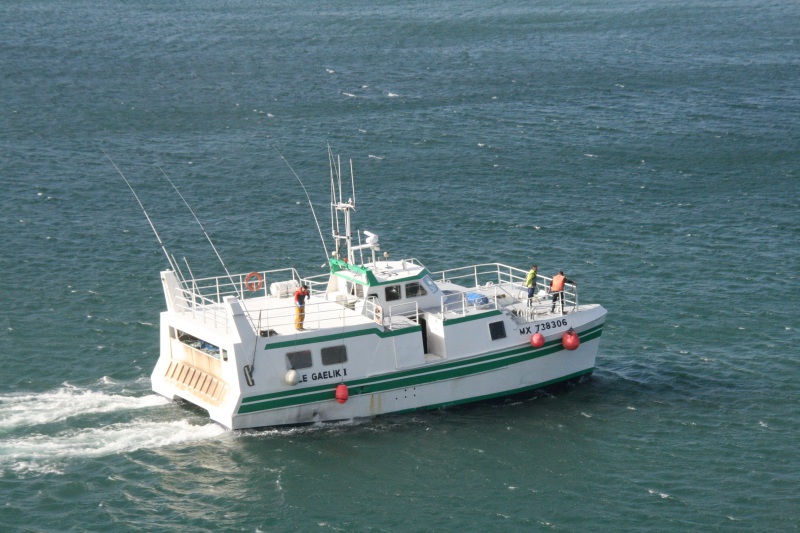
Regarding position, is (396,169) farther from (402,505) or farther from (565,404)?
(402,505)

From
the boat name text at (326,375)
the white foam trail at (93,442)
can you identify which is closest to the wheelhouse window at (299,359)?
the boat name text at (326,375)

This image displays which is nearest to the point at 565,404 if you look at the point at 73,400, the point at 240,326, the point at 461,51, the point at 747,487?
the point at 747,487

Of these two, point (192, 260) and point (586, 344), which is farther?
point (192, 260)

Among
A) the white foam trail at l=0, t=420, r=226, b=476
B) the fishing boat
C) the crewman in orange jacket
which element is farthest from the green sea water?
the crewman in orange jacket

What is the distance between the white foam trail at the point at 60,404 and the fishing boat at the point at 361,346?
44.5 inches

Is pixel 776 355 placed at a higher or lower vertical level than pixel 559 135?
lower

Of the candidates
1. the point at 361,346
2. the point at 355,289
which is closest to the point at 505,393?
the point at 361,346

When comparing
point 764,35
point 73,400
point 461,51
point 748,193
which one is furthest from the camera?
point 764,35

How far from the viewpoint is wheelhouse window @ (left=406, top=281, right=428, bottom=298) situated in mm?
44156

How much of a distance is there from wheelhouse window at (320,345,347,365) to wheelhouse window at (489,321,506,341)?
5.75 meters

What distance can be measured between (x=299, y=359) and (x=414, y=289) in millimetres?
5654

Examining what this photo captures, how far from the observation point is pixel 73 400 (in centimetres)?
4316

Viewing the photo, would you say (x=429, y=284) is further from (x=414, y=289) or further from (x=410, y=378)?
(x=410, y=378)

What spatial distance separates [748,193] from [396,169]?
75.4 feet
